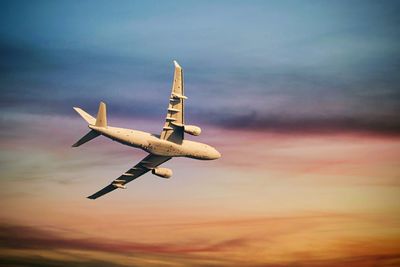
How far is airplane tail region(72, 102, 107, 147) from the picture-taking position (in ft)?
261

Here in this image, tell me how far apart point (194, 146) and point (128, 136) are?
32.9 ft

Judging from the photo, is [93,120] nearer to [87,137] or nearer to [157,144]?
[87,137]

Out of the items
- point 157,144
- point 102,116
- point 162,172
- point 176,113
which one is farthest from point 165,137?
point 102,116

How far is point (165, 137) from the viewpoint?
84.9m

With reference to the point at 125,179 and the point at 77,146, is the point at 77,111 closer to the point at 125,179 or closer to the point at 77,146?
the point at 77,146

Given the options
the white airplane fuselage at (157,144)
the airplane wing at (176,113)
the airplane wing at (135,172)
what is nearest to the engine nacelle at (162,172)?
the airplane wing at (135,172)

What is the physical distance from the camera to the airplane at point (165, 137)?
80.9m

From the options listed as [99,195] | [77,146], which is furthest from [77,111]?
[99,195]

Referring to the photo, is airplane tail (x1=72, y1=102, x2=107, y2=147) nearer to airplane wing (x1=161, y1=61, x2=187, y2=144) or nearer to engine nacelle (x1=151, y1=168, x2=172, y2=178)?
airplane wing (x1=161, y1=61, x2=187, y2=144)

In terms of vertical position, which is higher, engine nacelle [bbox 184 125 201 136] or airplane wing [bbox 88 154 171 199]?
engine nacelle [bbox 184 125 201 136]

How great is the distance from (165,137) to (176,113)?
10.9 ft

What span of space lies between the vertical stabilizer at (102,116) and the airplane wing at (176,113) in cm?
→ 756

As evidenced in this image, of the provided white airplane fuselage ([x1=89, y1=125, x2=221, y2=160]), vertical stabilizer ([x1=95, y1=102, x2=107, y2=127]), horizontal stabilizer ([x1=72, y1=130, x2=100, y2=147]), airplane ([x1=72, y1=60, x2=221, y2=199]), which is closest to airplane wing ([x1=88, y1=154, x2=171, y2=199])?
airplane ([x1=72, y1=60, x2=221, y2=199])

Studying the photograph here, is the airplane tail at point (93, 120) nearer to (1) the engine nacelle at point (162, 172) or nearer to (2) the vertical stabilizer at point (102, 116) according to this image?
(2) the vertical stabilizer at point (102, 116)
